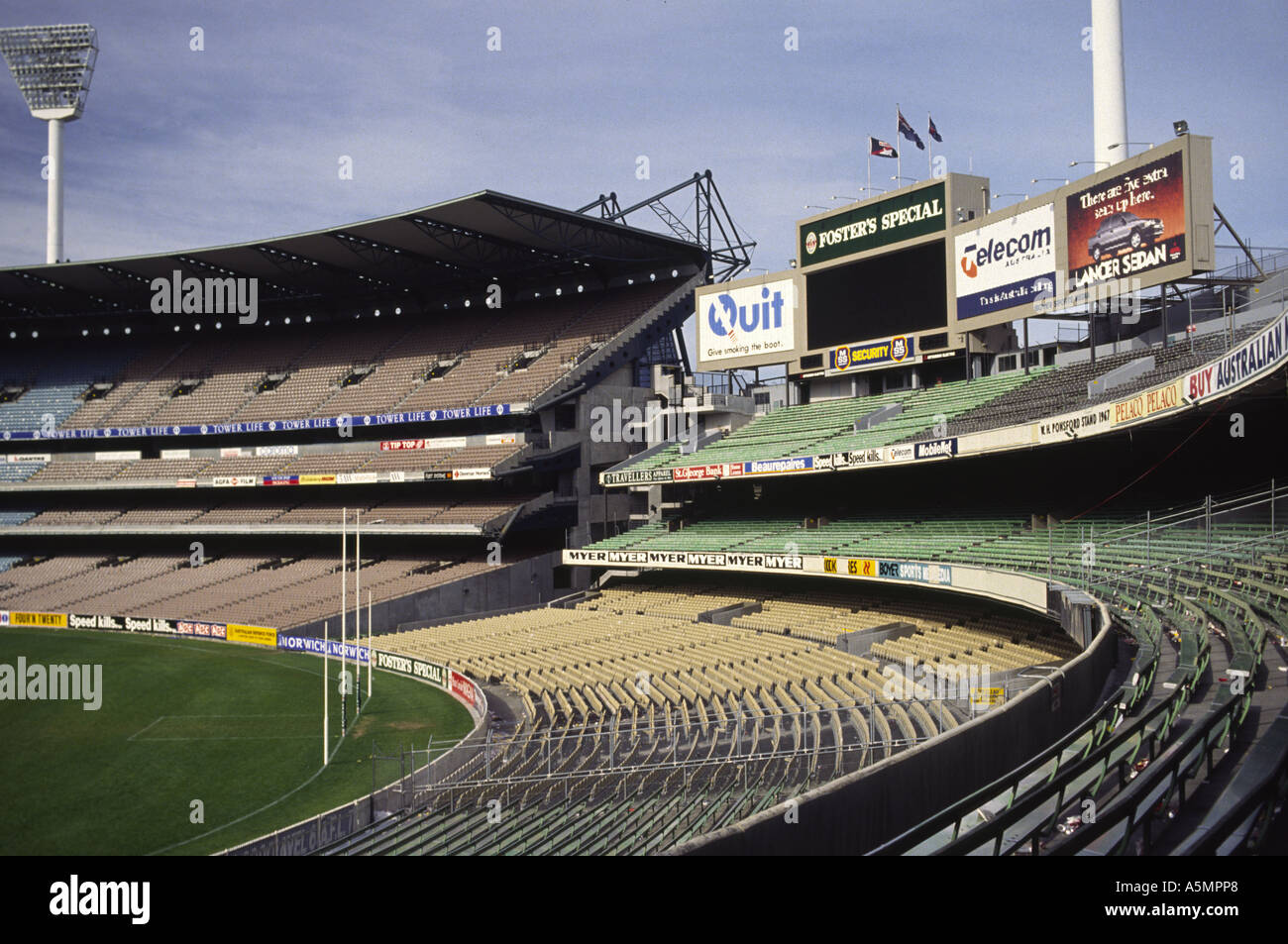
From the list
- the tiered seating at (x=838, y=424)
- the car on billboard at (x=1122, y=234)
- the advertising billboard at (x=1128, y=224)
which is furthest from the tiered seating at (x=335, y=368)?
the car on billboard at (x=1122, y=234)

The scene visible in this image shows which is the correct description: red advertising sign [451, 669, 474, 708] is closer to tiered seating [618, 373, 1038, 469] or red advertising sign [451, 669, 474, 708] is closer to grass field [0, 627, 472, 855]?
grass field [0, 627, 472, 855]

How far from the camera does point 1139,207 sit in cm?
2334

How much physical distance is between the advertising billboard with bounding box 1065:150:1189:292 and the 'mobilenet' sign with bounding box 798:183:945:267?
18.3 ft

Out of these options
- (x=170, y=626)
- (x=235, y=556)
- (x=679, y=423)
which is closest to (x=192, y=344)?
(x=235, y=556)

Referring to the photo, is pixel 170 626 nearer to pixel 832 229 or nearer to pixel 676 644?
pixel 676 644

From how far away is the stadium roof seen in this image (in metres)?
42.3

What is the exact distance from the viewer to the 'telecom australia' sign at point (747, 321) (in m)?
36.1

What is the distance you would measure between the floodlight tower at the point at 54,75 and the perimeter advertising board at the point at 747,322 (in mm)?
46913

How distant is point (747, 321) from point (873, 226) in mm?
6625

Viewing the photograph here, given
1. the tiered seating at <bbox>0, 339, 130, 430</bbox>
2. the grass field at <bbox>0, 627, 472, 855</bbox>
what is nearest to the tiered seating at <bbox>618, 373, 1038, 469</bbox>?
the grass field at <bbox>0, 627, 472, 855</bbox>

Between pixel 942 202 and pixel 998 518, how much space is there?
410 inches

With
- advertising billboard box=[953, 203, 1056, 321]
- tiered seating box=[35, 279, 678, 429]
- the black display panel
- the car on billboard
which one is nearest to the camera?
the car on billboard

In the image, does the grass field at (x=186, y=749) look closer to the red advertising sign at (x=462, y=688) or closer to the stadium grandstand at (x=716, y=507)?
the red advertising sign at (x=462, y=688)
